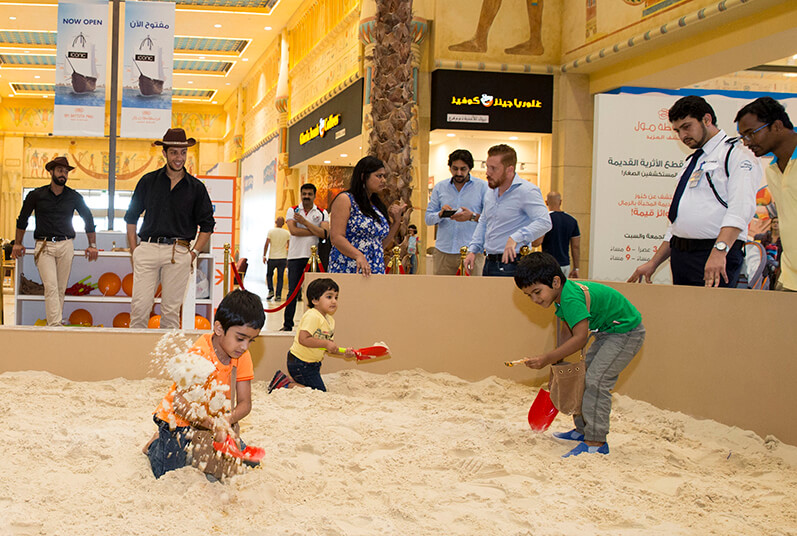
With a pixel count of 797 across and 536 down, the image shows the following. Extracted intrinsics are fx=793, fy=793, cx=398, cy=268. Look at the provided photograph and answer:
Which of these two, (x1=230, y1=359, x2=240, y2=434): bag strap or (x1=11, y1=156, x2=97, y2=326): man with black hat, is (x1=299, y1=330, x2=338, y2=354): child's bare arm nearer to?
(x1=230, y1=359, x2=240, y2=434): bag strap

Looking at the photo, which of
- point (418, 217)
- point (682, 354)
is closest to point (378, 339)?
point (682, 354)

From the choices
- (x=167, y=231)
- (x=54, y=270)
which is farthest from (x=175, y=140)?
(x=54, y=270)

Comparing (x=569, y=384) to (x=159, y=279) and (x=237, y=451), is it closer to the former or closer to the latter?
(x=237, y=451)

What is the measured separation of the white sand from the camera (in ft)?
8.77

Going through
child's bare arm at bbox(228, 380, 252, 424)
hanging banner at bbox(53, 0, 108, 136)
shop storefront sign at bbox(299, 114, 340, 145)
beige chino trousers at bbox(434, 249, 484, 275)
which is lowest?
child's bare arm at bbox(228, 380, 252, 424)

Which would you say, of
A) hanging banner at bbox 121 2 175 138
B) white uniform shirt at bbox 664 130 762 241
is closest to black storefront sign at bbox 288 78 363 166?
hanging banner at bbox 121 2 175 138

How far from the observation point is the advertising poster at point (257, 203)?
20.3 metres

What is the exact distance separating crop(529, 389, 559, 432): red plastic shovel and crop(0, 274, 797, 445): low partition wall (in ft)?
3.42

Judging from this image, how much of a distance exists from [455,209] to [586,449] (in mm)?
3114

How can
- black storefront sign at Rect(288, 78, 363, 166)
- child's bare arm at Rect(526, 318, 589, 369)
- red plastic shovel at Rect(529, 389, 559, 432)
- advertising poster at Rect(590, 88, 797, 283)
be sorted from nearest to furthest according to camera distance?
child's bare arm at Rect(526, 318, 589, 369) < red plastic shovel at Rect(529, 389, 559, 432) < advertising poster at Rect(590, 88, 797, 283) < black storefront sign at Rect(288, 78, 363, 166)

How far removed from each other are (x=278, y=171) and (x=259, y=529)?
17.1 metres

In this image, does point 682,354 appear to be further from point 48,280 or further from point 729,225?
point 48,280

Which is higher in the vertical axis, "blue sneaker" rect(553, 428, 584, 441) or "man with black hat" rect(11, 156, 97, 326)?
"man with black hat" rect(11, 156, 97, 326)

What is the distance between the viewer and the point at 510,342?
5590mm
